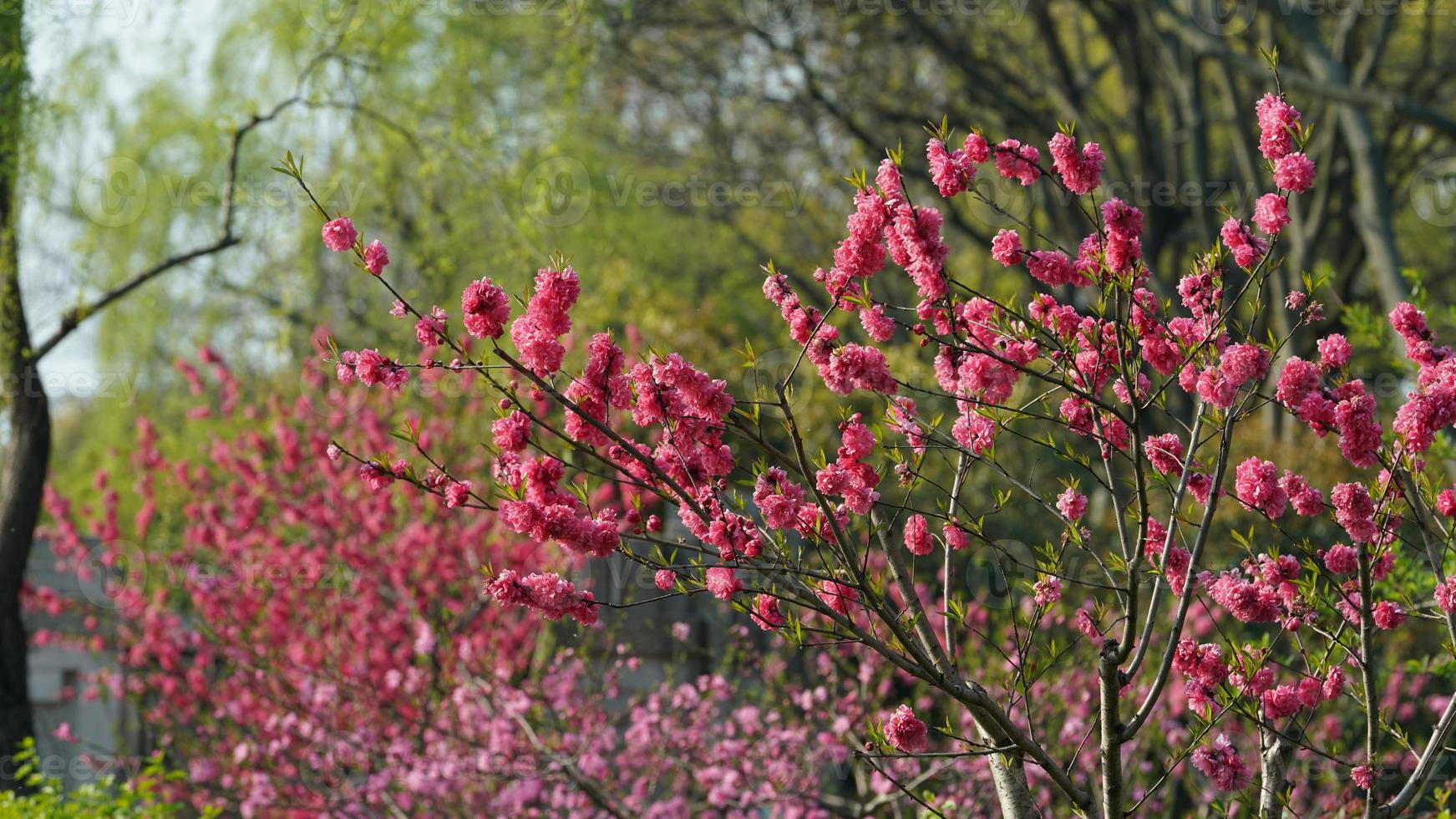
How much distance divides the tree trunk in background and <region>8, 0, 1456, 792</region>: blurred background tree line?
1.43ft

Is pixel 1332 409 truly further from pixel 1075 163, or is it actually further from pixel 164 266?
pixel 164 266

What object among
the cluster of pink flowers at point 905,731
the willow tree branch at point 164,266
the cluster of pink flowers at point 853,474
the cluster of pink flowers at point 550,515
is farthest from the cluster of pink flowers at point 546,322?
the willow tree branch at point 164,266

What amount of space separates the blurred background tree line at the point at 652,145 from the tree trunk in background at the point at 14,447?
1.43ft

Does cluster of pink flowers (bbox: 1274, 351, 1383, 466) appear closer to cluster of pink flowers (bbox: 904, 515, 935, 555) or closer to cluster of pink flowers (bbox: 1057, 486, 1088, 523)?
cluster of pink flowers (bbox: 1057, 486, 1088, 523)

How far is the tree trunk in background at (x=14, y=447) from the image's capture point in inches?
283

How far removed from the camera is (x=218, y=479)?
1316cm

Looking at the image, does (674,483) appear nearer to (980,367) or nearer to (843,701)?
(980,367)

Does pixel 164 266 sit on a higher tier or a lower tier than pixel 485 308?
higher

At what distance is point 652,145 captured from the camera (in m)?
17.1

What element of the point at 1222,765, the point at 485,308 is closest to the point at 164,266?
the point at 485,308

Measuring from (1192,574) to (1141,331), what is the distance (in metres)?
0.68

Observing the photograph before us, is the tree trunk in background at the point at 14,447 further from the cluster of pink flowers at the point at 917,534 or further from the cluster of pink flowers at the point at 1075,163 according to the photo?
the cluster of pink flowers at the point at 1075,163

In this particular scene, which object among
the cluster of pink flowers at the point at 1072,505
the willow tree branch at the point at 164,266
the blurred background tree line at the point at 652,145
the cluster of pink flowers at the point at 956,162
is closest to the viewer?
the cluster of pink flowers at the point at 956,162

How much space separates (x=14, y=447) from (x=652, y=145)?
1079 centimetres
